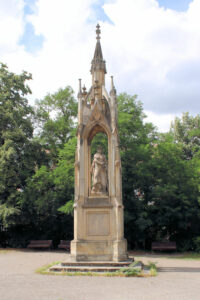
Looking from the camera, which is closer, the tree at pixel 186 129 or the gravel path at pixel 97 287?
the gravel path at pixel 97 287

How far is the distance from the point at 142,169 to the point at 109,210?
29.9 feet

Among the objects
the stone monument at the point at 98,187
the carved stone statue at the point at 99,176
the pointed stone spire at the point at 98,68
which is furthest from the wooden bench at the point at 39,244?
the pointed stone spire at the point at 98,68

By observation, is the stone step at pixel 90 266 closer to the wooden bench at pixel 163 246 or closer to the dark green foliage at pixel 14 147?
the wooden bench at pixel 163 246

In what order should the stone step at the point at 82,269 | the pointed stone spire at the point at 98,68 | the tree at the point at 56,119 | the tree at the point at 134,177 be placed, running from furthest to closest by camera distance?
1. the tree at the point at 56,119
2. the tree at the point at 134,177
3. the pointed stone spire at the point at 98,68
4. the stone step at the point at 82,269

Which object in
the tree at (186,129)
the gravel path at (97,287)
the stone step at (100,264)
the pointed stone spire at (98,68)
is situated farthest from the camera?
the tree at (186,129)

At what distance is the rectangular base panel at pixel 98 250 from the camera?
36.3 ft

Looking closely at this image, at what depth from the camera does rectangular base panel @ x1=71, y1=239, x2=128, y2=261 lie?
36.3 ft

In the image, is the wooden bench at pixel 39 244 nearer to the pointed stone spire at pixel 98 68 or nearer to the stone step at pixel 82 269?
the stone step at pixel 82 269

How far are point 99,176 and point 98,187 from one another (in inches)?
17.0

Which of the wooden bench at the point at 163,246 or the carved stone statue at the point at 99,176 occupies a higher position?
the carved stone statue at the point at 99,176

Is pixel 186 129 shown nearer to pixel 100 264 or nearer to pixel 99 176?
pixel 99 176

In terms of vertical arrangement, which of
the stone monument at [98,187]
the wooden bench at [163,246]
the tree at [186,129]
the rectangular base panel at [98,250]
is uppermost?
the tree at [186,129]

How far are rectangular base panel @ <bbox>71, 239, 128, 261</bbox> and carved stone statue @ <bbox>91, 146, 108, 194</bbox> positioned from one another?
1980 millimetres

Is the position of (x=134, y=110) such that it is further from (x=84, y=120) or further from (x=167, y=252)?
(x=84, y=120)
